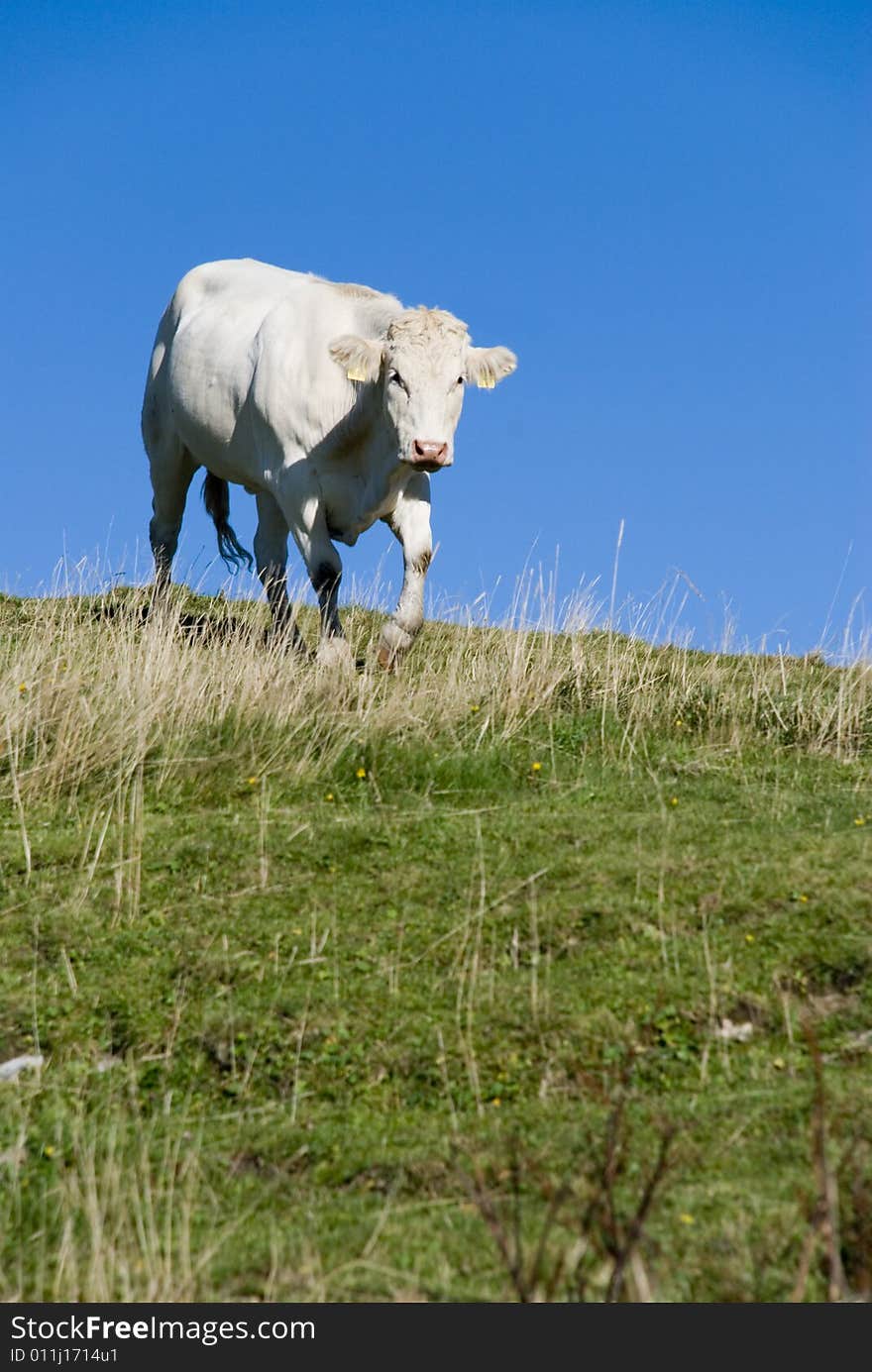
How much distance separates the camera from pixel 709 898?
21.5 ft

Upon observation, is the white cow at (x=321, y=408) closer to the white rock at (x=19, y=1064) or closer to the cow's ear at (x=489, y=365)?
the cow's ear at (x=489, y=365)

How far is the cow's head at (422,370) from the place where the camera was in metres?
10.9

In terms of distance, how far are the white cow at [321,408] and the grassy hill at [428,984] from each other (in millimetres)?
1890

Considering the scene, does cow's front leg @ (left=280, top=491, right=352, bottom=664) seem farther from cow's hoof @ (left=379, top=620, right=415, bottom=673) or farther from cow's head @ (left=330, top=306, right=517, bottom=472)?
cow's head @ (left=330, top=306, right=517, bottom=472)

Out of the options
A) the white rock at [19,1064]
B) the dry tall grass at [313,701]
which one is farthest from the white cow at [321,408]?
the white rock at [19,1064]

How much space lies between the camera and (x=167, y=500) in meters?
15.1

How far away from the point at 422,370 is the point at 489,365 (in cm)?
75

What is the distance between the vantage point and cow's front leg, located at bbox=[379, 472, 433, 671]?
11.3m

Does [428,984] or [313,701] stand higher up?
[313,701]

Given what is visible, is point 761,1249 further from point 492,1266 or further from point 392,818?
point 392,818

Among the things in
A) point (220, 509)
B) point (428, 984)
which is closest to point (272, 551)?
point (220, 509)

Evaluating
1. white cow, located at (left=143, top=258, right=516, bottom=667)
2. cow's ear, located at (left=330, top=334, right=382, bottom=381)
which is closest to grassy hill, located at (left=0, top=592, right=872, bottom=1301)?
white cow, located at (left=143, top=258, right=516, bottom=667)

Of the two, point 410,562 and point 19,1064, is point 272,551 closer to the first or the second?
point 410,562
